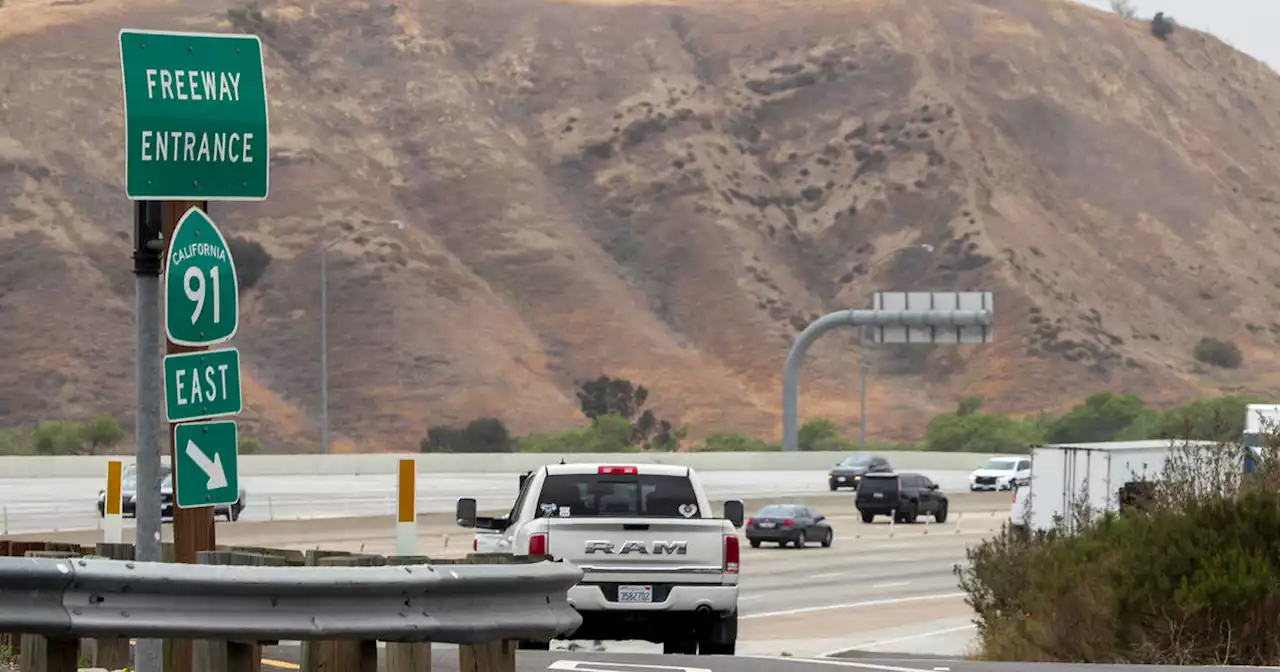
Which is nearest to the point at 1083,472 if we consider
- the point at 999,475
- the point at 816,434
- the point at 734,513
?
the point at 734,513

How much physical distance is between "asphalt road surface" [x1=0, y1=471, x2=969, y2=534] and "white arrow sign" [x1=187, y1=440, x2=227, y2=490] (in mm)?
34082

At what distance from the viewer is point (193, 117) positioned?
8391 mm

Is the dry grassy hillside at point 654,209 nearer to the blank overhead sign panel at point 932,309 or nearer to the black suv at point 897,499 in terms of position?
the blank overhead sign panel at point 932,309

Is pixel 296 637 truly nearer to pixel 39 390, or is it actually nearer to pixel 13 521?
pixel 13 521

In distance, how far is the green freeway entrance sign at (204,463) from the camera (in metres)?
7.94

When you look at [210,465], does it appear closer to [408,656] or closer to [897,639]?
[408,656]

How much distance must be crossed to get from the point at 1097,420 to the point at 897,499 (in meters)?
47.8

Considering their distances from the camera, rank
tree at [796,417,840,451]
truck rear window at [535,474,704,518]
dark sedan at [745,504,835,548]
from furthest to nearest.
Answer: tree at [796,417,840,451], dark sedan at [745,504,835,548], truck rear window at [535,474,704,518]

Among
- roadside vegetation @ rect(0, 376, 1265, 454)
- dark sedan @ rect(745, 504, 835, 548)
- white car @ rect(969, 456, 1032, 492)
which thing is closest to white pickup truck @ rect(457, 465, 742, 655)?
dark sedan @ rect(745, 504, 835, 548)

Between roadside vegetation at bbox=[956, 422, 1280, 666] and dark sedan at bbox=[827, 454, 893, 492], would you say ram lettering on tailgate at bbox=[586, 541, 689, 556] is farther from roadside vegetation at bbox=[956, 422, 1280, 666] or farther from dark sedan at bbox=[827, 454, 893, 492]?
dark sedan at bbox=[827, 454, 893, 492]

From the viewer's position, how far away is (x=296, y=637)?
25.5ft

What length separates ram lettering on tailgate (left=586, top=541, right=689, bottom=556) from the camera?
16.6 m

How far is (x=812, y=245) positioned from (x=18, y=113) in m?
44.0

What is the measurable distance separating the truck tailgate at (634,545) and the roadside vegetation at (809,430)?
73953mm
